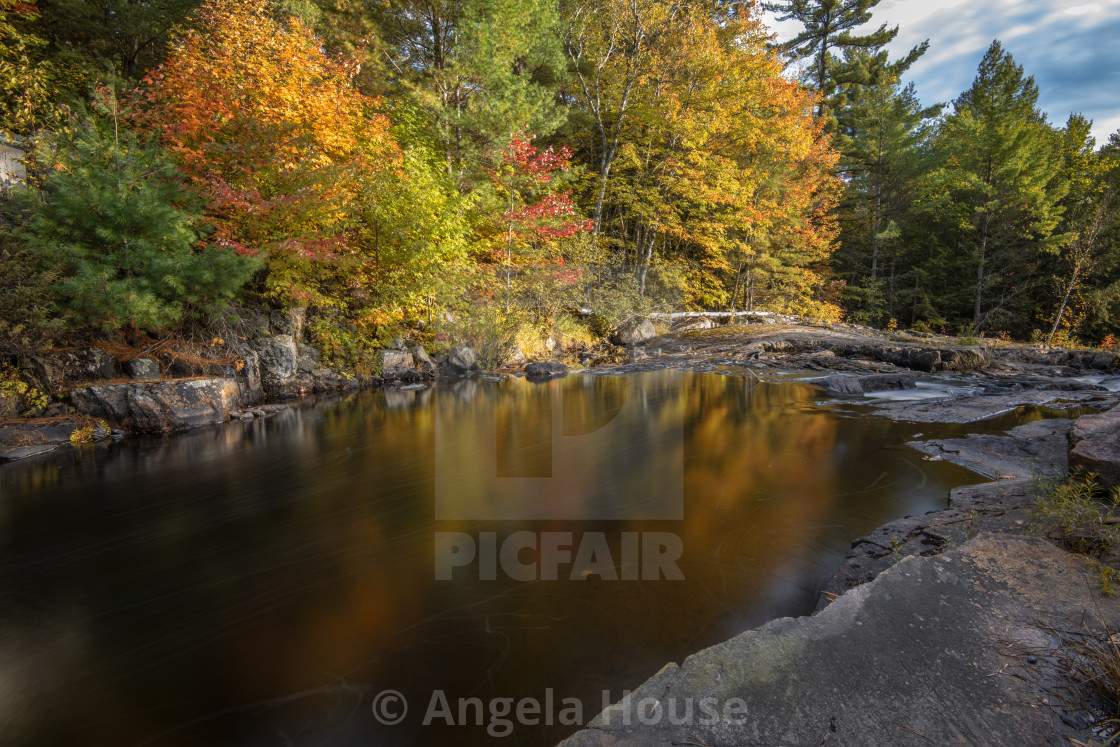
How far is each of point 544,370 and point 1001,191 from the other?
2070 centimetres

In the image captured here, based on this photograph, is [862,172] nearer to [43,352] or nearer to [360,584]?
[360,584]

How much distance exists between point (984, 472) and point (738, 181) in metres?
16.9

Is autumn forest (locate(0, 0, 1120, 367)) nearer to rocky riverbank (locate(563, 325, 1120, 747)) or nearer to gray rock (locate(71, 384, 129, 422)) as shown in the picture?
gray rock (locate(71, 384, 129, 422))

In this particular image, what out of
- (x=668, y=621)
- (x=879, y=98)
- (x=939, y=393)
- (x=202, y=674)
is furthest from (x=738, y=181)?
(x=202, y=674)

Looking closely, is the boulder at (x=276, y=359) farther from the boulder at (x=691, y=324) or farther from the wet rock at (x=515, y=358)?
the boulder at (x=691, y=324)

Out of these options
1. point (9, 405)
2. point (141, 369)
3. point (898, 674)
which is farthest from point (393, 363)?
point (898, 674)

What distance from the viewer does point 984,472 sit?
458 cm

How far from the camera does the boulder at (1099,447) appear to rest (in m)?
2.91

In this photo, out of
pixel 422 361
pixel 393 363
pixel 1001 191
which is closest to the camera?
pixel 393 363

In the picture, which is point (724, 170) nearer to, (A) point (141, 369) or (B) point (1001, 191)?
(B) point (1001, 191)

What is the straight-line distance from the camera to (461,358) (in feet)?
43.9

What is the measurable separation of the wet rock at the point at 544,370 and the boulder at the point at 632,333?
4021 mm

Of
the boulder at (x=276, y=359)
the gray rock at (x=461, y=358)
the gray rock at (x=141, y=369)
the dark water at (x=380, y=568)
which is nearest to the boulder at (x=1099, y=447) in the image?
the dark water at (x=380, y=568)

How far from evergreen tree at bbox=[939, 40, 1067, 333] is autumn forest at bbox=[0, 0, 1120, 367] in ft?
0.44
